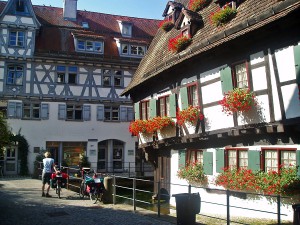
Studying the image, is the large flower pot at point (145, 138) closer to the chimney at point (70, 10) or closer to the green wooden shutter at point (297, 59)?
the green wooden shutter at point (297, 59)

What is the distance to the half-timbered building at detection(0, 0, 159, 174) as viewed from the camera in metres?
27.8

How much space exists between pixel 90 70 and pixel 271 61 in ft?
70.1

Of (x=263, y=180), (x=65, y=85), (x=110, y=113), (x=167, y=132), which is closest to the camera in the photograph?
(x=263, y=180)

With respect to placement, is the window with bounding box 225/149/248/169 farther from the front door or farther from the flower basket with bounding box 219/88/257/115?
the front door

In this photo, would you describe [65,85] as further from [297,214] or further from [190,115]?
[297,214]

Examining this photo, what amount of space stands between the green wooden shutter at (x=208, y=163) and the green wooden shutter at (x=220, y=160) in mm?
408

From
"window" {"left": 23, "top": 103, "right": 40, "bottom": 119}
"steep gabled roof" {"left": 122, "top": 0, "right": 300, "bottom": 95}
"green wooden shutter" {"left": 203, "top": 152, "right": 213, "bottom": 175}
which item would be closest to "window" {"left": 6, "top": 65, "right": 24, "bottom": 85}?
"window" {"left": 23, "top": 103, "right": 40, "bottom": 119}

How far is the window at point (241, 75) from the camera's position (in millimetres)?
11805

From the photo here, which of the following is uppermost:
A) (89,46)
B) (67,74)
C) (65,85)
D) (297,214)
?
(89,46)

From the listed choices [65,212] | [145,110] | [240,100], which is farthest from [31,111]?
[240,100]

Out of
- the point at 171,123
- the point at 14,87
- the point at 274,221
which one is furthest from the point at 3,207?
the point at 14,87

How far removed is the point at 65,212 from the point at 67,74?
19.6m

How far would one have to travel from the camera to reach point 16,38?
28219mm

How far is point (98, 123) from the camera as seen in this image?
30.1 meters
